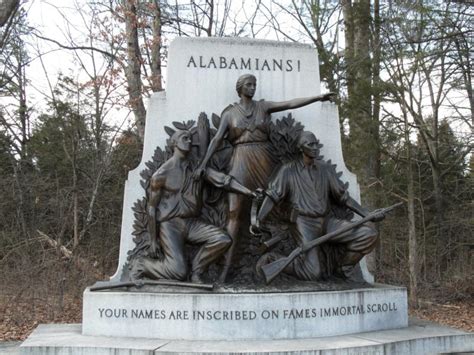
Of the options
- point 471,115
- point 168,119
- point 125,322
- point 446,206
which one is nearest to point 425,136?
point 471,115

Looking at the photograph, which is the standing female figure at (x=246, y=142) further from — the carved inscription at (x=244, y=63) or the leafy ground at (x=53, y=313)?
the leafy ground at (x=53, y=313)

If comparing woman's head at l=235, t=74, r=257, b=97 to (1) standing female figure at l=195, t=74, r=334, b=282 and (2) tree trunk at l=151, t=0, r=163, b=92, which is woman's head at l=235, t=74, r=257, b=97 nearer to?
(1) standing female figure at l=195, t=74, r=334, b=282

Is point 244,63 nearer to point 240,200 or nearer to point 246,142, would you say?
point 246,142

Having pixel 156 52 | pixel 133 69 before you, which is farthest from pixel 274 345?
pixel 156 52

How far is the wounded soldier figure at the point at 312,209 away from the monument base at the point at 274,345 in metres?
1.02

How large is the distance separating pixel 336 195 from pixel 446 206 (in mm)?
11488

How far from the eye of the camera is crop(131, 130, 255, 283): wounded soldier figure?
6.86 meters

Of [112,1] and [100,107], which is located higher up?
[112,1]

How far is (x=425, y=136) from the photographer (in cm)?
1573

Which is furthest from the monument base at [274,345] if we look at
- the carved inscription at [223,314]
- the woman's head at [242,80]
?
the woman's head at [242,80]

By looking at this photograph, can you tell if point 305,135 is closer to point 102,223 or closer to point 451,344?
point 451,344

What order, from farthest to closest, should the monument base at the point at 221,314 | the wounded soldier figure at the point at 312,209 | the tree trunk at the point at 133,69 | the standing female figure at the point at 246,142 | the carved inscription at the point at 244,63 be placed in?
1. the tree trunk at the point at 133,69
2. the carved inscription at the point at 244,63
3. the standing female figure at the point at 246,142
4. the wounded soldier figure at the point at 312,209
5. the monument base at the point at 221,314

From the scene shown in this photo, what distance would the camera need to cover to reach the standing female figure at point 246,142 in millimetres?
7294

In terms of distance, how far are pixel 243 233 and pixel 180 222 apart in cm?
91
